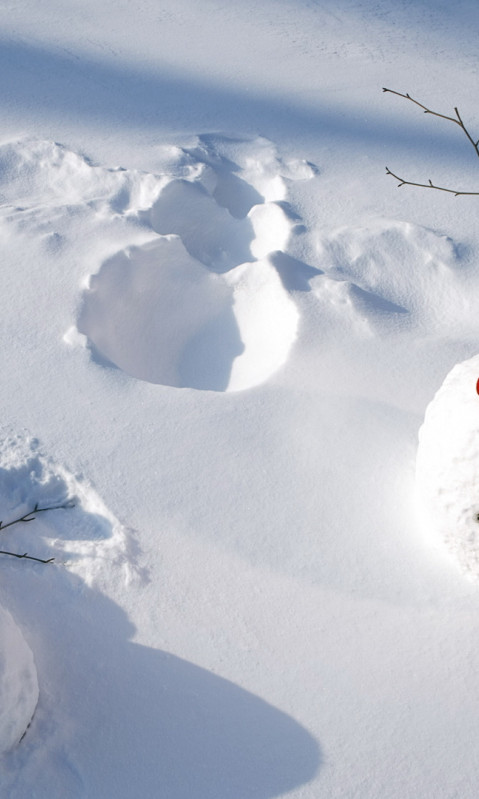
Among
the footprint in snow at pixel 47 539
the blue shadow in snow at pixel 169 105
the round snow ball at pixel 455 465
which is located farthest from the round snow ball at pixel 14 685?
the blue shadow in snow at pixel 169 105

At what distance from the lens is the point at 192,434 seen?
6.81ft

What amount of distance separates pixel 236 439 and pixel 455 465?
23.9 inches

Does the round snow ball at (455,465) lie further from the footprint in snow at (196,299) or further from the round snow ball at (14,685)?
the round snow ball at (14,685)

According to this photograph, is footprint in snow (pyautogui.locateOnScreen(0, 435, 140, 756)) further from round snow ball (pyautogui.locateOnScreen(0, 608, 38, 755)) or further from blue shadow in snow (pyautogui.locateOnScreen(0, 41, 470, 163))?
blue shadow in snow (pyautogui.locateOnScreen(0, 41, 470, 163))

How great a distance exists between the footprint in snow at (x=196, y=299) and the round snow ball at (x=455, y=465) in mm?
615

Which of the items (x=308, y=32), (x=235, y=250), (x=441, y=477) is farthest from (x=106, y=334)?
(x=308, y=32)

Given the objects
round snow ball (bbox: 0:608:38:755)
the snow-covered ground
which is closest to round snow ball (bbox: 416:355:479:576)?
the snow-covered ground

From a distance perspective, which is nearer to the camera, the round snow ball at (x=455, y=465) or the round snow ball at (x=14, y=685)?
the round snow ball at (x=14, y=685)

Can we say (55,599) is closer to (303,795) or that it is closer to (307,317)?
Answer: (303,795)

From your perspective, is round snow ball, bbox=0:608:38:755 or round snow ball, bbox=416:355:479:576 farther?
round snow ball, bbox=416:355:479:576

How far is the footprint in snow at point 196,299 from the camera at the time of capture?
240cm

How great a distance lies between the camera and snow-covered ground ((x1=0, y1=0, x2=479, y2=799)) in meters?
1.55

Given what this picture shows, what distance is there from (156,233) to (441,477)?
138 centimetres

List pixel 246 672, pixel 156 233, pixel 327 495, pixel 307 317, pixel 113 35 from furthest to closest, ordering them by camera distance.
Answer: pixel 113 35 < pixel 156 233 < pixel 307 317 < pixel 327 495 < pixel 246 672
